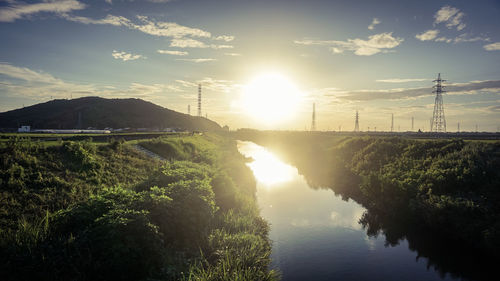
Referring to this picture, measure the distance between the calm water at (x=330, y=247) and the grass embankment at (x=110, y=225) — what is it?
236 cm

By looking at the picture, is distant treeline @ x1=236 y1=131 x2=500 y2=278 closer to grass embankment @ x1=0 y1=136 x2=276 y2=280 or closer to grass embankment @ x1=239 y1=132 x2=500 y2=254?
grass embankment @ x1=239 y1=132 x2=500 y2=254

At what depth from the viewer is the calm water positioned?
17.0 m

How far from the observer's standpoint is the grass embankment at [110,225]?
32.7 ft

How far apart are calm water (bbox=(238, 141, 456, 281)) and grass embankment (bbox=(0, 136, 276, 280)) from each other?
2.36m

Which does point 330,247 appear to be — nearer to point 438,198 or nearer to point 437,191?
point 438,198

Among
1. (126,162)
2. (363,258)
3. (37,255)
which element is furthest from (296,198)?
(37,255)

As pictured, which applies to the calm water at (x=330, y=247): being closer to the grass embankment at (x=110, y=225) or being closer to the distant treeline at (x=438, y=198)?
the distant treeline at (x=438, y=198)

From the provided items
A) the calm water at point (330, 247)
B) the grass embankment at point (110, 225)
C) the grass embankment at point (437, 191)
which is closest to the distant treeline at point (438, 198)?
the grass embankment at point (437, 191)

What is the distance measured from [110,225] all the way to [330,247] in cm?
1660

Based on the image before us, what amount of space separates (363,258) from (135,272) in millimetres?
16052

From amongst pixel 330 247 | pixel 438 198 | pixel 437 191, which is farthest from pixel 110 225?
pixel 437 191

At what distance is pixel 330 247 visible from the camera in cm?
2045

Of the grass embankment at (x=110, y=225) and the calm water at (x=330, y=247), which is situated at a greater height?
the grass embankment at (x=110, y=225)

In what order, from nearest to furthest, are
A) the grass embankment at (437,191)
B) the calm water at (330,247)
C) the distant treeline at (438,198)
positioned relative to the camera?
the calm water at (330,247)
the distant treeline at (438,198)
the grass embankment at (437,191)
